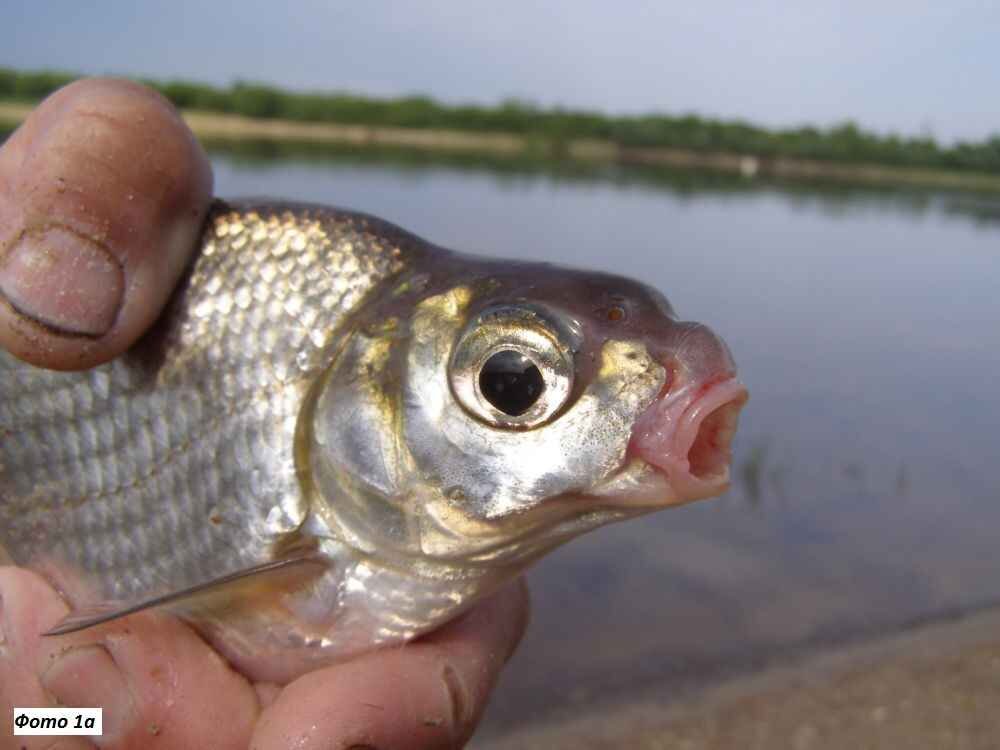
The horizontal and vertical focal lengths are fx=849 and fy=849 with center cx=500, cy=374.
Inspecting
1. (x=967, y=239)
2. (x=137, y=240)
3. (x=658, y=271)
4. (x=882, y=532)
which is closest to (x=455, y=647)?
(x=137, y=240)

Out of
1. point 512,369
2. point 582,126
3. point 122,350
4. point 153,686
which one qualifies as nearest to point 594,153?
point 582,126

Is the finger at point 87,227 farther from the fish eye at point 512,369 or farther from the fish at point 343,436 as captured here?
the fish eye at point 512,369

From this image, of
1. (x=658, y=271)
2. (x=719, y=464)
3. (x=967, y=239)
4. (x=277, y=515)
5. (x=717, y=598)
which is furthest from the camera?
(x=967, y=239)

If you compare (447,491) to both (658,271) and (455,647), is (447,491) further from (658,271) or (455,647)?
(658,271)

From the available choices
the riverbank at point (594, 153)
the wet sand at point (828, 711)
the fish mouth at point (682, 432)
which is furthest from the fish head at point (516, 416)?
the riverbank at point (594, 153)

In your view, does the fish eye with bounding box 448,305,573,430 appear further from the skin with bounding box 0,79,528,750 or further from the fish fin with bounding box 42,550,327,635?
the skin with bounding box 0,79,528,750

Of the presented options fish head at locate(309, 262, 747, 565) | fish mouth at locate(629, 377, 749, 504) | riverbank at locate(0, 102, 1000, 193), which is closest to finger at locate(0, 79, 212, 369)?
fish head at locate(309, 262, 747, 565)
